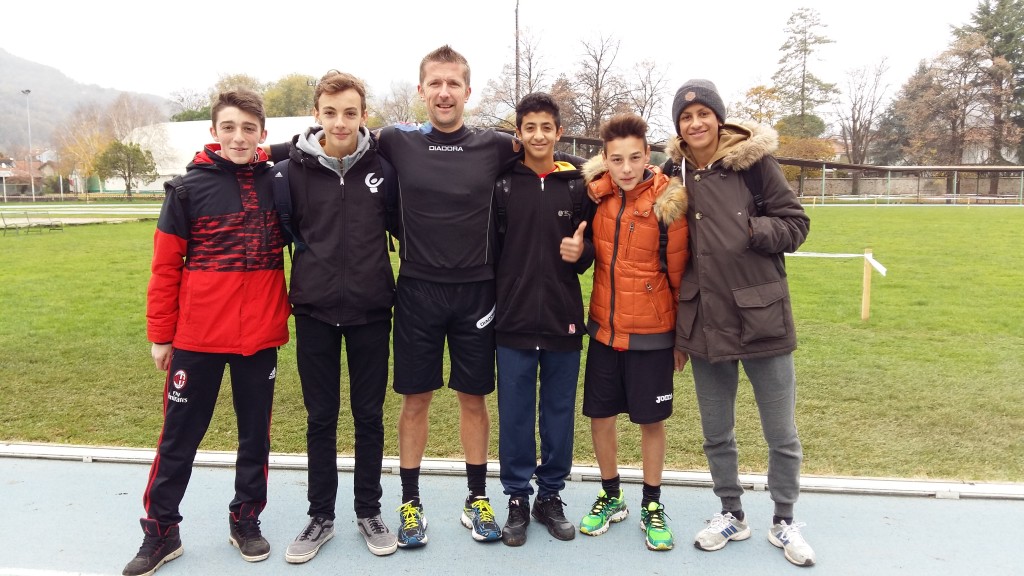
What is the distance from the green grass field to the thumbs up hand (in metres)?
1.68

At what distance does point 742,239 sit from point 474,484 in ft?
5.98

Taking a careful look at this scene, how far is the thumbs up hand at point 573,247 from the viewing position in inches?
130

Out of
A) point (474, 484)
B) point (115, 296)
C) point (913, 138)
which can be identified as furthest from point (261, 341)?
point (913, 138)

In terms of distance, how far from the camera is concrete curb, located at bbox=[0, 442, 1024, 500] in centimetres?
376

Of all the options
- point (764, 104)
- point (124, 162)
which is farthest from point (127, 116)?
point (764, 104)

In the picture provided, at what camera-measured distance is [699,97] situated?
3.25m

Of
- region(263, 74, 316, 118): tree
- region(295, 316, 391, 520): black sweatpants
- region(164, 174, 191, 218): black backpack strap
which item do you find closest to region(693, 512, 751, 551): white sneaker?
region(295, 316, 391, 520): black sweatpants

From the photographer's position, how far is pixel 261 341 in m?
3.26

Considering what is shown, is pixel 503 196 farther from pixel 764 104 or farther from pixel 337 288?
pixel 764 104

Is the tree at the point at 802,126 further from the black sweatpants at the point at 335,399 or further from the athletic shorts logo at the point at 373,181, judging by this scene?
the black sweatpants at the point at 335,399

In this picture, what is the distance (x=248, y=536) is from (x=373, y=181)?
1800 millimetres

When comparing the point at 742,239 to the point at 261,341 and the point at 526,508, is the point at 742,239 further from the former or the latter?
the point at 261,341

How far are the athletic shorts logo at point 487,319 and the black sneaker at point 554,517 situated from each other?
3.21 ft

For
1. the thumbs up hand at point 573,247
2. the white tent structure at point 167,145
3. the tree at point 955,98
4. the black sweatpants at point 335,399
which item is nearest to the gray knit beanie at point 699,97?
the thumbs up hand at point 573,247
